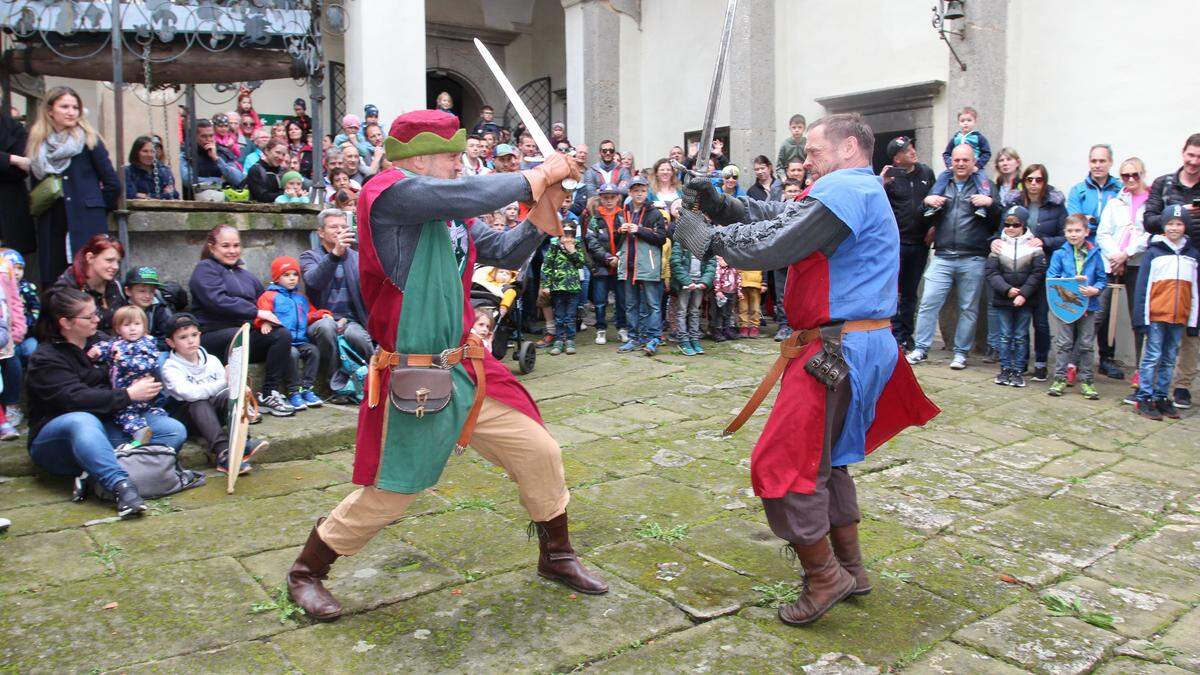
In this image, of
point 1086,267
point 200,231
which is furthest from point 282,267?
point 1086,267

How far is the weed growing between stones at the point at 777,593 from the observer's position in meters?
3.53

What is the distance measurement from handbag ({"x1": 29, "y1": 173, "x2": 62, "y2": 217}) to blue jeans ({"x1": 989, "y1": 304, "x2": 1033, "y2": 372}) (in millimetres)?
6781

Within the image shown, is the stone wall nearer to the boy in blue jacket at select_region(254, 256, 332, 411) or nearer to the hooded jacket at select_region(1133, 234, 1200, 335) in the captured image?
the boy in blue jacket at select_region(254, 256, 332, 411)

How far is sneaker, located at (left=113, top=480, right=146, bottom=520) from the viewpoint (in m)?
4.42

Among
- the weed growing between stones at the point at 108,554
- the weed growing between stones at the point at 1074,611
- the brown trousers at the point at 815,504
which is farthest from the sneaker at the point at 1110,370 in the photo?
the weed growing between stones at the point at 108,554

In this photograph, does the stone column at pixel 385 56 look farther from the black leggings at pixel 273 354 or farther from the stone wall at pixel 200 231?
the black leggings at pixel 273 354

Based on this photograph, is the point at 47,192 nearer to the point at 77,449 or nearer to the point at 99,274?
the point at 99,274

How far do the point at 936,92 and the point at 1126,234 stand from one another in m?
3.38

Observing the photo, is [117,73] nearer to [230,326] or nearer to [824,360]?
[230,326]

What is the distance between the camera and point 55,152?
5.87 m

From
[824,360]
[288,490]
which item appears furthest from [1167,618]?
[288,490]

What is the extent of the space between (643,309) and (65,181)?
4690 mm

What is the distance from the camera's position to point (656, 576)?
375 cm

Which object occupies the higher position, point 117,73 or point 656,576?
point 117,73
